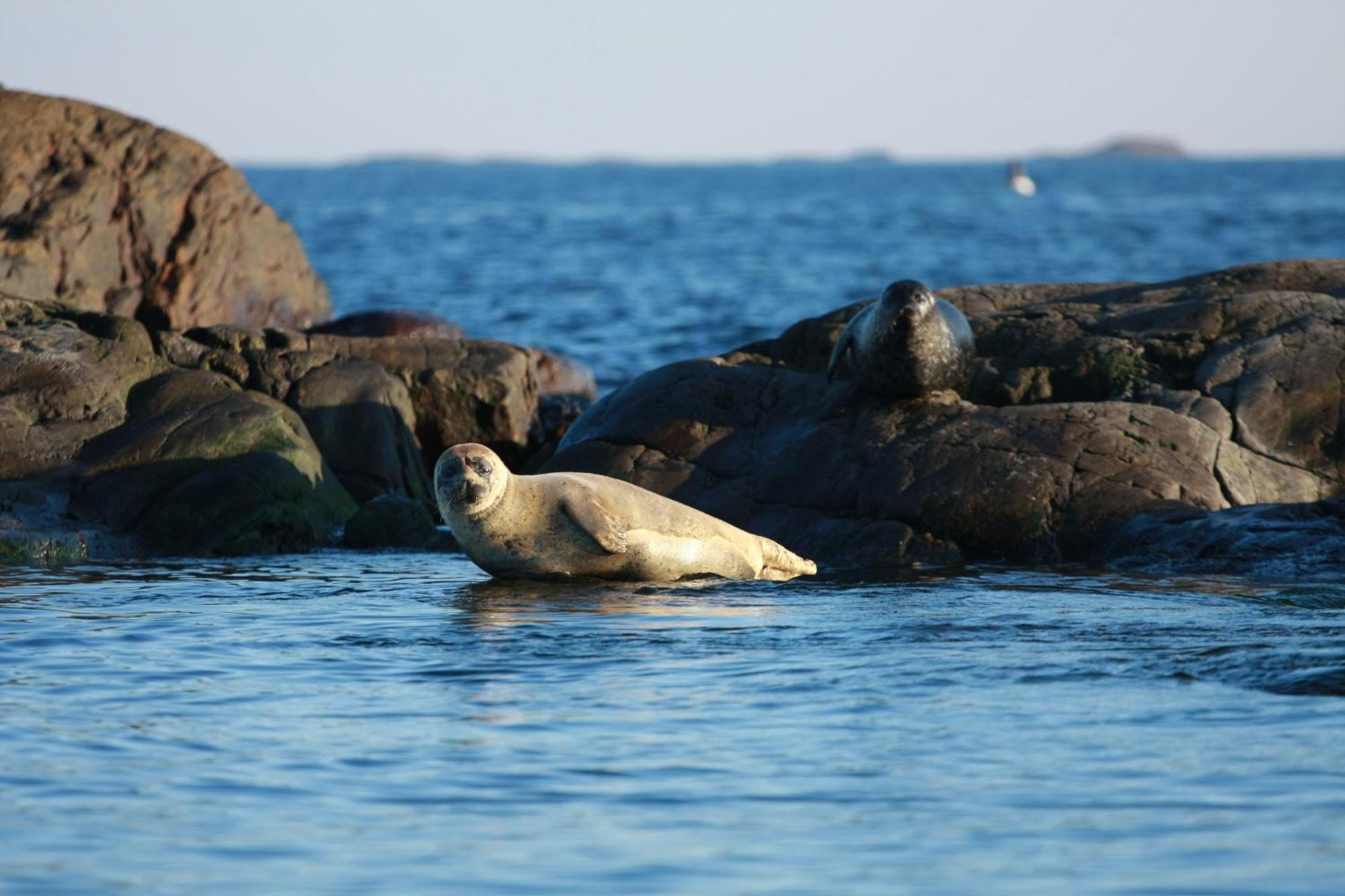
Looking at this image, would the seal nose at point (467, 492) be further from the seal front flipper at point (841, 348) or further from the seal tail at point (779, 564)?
the seal front flipper at point (841, 348)

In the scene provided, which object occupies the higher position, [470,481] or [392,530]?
[470,481]

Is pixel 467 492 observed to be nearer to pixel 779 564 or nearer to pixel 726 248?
pixel 779 564

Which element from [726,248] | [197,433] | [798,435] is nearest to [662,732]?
[798,435]

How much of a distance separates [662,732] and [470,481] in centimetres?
354

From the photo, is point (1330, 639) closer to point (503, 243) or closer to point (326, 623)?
point (326, 623)

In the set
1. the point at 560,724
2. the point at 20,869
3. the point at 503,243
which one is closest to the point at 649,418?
the point at 560,724

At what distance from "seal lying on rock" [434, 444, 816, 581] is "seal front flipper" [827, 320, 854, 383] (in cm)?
256

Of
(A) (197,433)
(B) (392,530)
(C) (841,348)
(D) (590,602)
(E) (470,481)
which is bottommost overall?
(B) (392,530)

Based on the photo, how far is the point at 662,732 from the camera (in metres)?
6.93

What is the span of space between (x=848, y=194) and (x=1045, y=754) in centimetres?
9539

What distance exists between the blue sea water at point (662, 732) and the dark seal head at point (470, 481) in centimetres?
50

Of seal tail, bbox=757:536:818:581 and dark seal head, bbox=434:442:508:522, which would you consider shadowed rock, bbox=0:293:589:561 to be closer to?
dark seal head, bbox=434:442:508:522

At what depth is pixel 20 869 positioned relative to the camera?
5.39 metres

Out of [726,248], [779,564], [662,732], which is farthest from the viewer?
[726,248]
